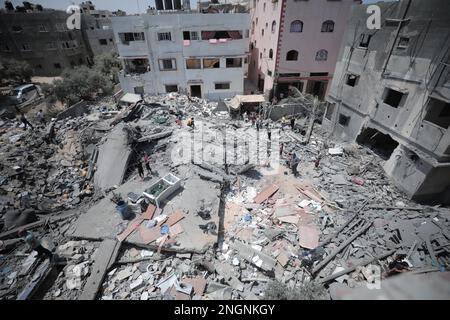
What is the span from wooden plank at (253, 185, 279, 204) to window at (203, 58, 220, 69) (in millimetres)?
16617

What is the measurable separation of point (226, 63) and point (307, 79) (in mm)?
8831

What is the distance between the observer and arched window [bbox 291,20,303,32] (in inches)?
804

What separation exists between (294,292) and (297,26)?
22291mm

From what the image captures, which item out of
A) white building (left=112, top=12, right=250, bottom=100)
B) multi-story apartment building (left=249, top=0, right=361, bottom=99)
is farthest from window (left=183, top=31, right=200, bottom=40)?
multi-story apartment building (left=249, top=0, right=361, bottom=99)

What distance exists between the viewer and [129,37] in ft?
70.7

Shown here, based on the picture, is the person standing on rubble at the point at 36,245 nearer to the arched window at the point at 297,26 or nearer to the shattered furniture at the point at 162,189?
the shattered furniture at the point at 162,189

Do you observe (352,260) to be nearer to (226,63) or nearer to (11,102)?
(226,63)

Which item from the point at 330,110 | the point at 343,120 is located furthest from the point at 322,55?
the point at 343,120

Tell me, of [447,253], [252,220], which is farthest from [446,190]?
[252,220]

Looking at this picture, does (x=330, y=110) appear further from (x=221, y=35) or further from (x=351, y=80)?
(x=221, y=35)

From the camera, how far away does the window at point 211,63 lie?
22.9m

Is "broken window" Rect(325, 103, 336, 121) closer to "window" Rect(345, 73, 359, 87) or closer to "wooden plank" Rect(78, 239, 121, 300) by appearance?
"window" Rect(345, 73, 359, 87)

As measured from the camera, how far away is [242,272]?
25.6 feet
